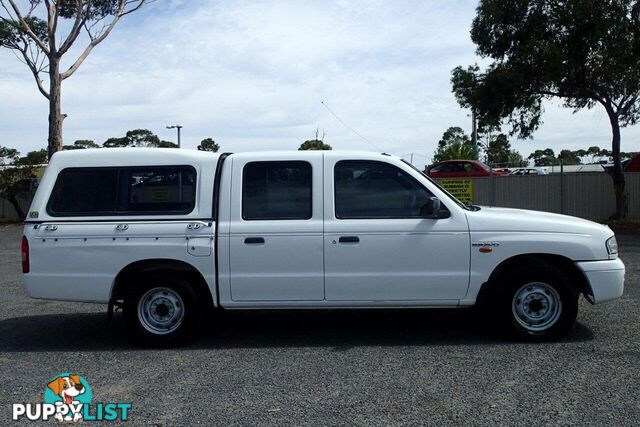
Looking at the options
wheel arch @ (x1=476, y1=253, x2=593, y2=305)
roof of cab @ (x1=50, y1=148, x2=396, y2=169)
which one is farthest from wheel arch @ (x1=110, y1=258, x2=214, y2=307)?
wheel arch @ (x1=476, y1=253, x2=593, y2=305)

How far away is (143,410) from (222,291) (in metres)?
1.68

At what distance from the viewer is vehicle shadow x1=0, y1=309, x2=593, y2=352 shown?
6344mm

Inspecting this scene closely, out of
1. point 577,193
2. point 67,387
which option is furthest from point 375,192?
point 577,193

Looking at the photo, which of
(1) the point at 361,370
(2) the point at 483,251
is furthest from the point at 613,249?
(1) the point at 361,370

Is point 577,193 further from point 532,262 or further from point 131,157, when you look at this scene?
point 131,157

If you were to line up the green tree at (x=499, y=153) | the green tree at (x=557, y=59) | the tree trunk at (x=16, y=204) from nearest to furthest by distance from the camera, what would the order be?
the green tree at (x=557, y=59) < the tree trunk at (x=16, y=204) < the green tree at (x=499, y=153)

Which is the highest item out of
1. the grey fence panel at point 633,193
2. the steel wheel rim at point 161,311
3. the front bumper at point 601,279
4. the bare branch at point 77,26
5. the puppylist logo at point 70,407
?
the bare branch at point 77,26

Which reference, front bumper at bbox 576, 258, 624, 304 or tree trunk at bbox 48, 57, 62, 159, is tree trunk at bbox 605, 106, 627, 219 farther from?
tree trunk at bbox 48, 57, 62, 159

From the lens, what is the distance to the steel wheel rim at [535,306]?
6.07 meters

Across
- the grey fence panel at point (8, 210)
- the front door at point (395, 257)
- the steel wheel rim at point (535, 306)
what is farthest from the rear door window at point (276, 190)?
the grey fence panel at point (8, 210)

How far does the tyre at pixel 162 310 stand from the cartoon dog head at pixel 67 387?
35.9 inches

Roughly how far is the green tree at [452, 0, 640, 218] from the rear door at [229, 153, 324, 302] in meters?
12.2

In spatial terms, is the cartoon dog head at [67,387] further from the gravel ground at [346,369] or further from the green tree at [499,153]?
the green tree at [499,153]

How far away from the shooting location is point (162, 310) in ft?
20.7
